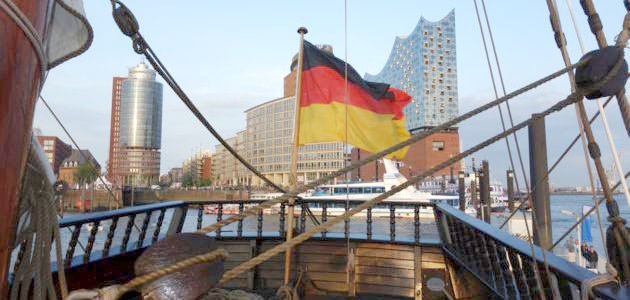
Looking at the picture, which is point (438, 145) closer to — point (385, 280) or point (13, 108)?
point (385, 280)

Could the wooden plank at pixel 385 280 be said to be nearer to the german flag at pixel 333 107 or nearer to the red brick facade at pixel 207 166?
the german flag at pixel 333 107

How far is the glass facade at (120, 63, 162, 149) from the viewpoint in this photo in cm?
10794

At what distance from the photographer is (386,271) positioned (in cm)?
449

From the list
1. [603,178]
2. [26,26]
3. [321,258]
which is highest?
[26,26]

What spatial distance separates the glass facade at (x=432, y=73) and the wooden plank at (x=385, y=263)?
65.4m

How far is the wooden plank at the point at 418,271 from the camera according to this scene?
4205 mm

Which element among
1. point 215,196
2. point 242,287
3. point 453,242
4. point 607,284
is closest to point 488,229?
point 607,284

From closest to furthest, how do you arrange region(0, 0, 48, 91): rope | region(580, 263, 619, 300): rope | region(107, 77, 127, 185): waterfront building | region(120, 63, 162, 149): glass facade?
1. region(0, 0, 48, 91): rope
2. region(580, 263, 619, 300): rope
3. region(120, 63, 162, 149): glass facade
4. region(107, 77, 127, 185): waterfront building

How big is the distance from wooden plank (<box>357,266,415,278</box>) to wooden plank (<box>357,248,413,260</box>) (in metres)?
0.15

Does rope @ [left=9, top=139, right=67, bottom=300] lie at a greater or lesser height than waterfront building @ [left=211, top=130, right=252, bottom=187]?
lesser

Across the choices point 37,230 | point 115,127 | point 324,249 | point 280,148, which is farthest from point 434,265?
point 115,127

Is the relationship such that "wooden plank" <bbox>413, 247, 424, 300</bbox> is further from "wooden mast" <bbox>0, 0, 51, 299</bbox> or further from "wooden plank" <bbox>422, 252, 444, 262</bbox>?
"wooden mast" <bbox>0, 0, 51, 299</bbox>

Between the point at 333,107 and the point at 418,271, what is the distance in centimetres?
219

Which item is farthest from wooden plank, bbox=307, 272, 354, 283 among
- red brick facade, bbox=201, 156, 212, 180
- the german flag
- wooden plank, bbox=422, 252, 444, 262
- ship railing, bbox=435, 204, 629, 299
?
red brick facade, bbox=201, 156, 212, 180
